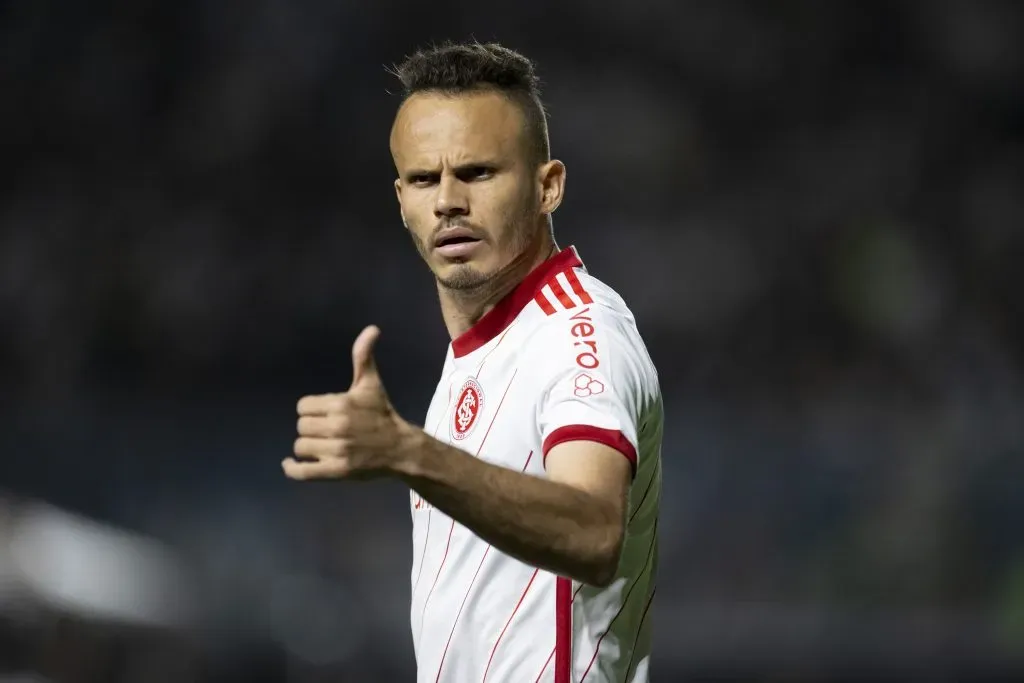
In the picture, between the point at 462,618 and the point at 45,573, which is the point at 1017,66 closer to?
the point at 45,573

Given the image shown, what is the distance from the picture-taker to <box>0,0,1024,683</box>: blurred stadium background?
6785 millimetres

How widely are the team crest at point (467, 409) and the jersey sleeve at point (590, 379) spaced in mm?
187

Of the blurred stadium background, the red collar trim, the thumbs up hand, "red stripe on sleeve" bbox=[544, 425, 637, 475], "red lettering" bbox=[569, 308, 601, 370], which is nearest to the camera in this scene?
the thumbs up hand

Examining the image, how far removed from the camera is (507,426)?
91.9 inches

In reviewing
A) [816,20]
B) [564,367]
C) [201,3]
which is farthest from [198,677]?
[816,20]

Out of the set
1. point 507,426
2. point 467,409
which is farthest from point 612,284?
point 507,426

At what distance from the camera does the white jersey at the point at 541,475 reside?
2.19 metres

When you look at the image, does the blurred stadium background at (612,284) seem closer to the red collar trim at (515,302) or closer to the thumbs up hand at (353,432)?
the red collar trim at (515,302)

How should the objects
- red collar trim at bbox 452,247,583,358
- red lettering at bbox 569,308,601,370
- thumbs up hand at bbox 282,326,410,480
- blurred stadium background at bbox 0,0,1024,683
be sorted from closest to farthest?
thumbs up hand at bbox 282,326,410,480
red lettering at bbox 569,308,601,370
red collar trim at bbox 452,247,583,358
blurred stadium background at bbox 0,0,1024,683

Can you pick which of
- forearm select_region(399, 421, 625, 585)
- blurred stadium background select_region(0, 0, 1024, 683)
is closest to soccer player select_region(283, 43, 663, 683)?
forearm select_region(399, 421, 625, 585)

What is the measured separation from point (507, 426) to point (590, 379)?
286mm

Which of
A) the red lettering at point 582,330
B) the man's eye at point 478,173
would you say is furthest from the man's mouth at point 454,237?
the red lettering at point 582,330

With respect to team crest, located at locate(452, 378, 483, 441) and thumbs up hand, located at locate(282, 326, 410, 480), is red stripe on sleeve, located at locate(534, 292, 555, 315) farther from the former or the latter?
thumbs up hand, located at locate(282, 326, 410, 480)

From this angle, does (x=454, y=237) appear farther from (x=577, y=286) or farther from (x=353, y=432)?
(x=353, y=432)
